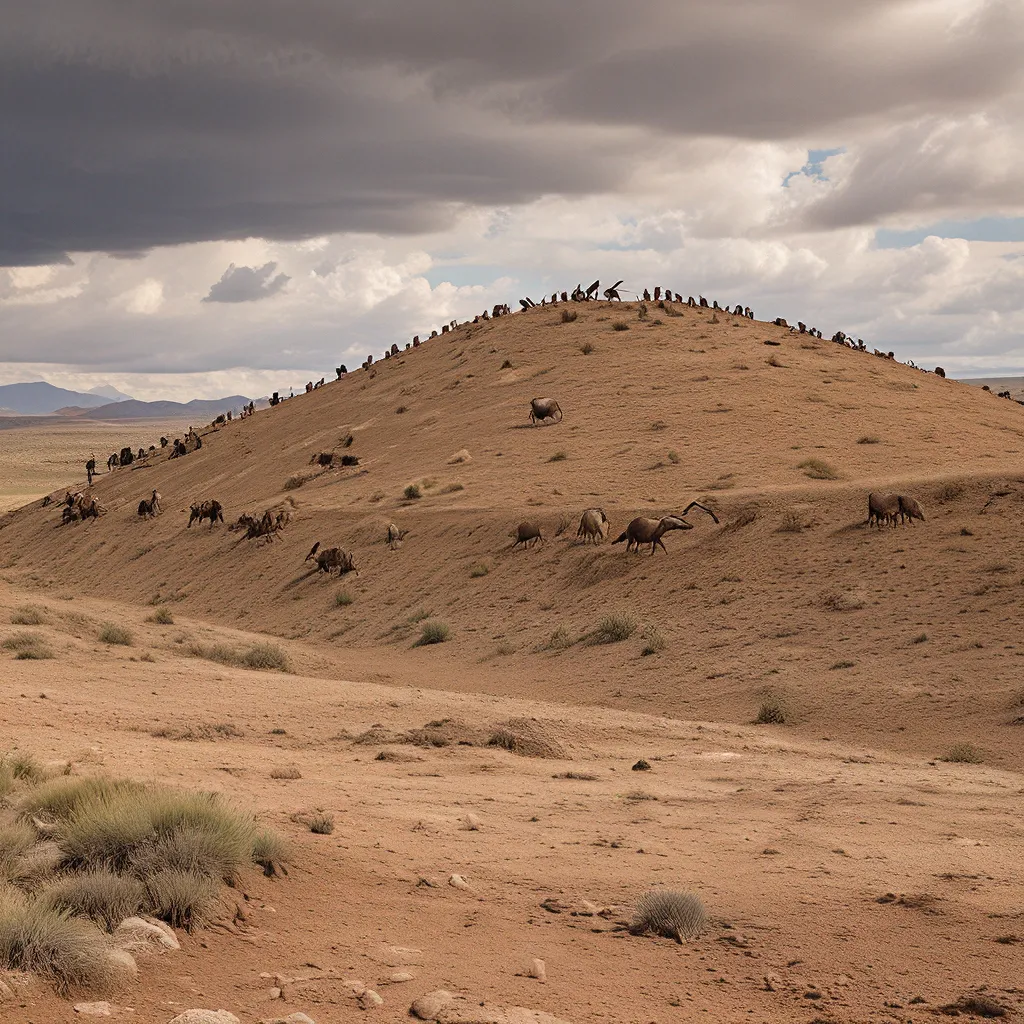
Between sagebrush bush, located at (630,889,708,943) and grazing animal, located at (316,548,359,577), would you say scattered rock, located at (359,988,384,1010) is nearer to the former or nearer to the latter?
sagebrush bush, located at (630,889,708,943)

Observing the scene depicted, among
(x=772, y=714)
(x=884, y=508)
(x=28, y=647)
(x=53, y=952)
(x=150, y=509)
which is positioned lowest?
(x=772, y=714)

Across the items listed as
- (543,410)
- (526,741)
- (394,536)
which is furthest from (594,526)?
(526,741)

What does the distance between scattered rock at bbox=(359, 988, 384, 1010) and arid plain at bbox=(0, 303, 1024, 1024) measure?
0.27ft

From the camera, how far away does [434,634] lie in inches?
1105

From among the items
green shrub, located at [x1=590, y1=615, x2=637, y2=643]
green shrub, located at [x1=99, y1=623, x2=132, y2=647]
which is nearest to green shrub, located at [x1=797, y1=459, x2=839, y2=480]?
green shrub, located at [x1=590, y1=615, x2=637, y2=643]

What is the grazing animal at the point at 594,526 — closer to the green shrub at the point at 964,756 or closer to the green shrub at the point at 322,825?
the green shrub at the point at 964,756

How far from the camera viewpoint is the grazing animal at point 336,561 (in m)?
35.1

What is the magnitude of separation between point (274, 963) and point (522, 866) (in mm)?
2753

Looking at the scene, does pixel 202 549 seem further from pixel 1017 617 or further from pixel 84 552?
pixel 1017 617

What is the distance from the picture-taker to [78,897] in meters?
7.55

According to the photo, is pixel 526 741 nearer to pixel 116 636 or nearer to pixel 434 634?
pixel 116 636

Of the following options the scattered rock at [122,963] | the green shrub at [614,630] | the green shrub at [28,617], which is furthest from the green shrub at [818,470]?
the scattered rock at [122,963]

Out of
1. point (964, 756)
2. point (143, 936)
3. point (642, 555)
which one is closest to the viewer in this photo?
point (143, 936)

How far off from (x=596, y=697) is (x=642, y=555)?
828cm
